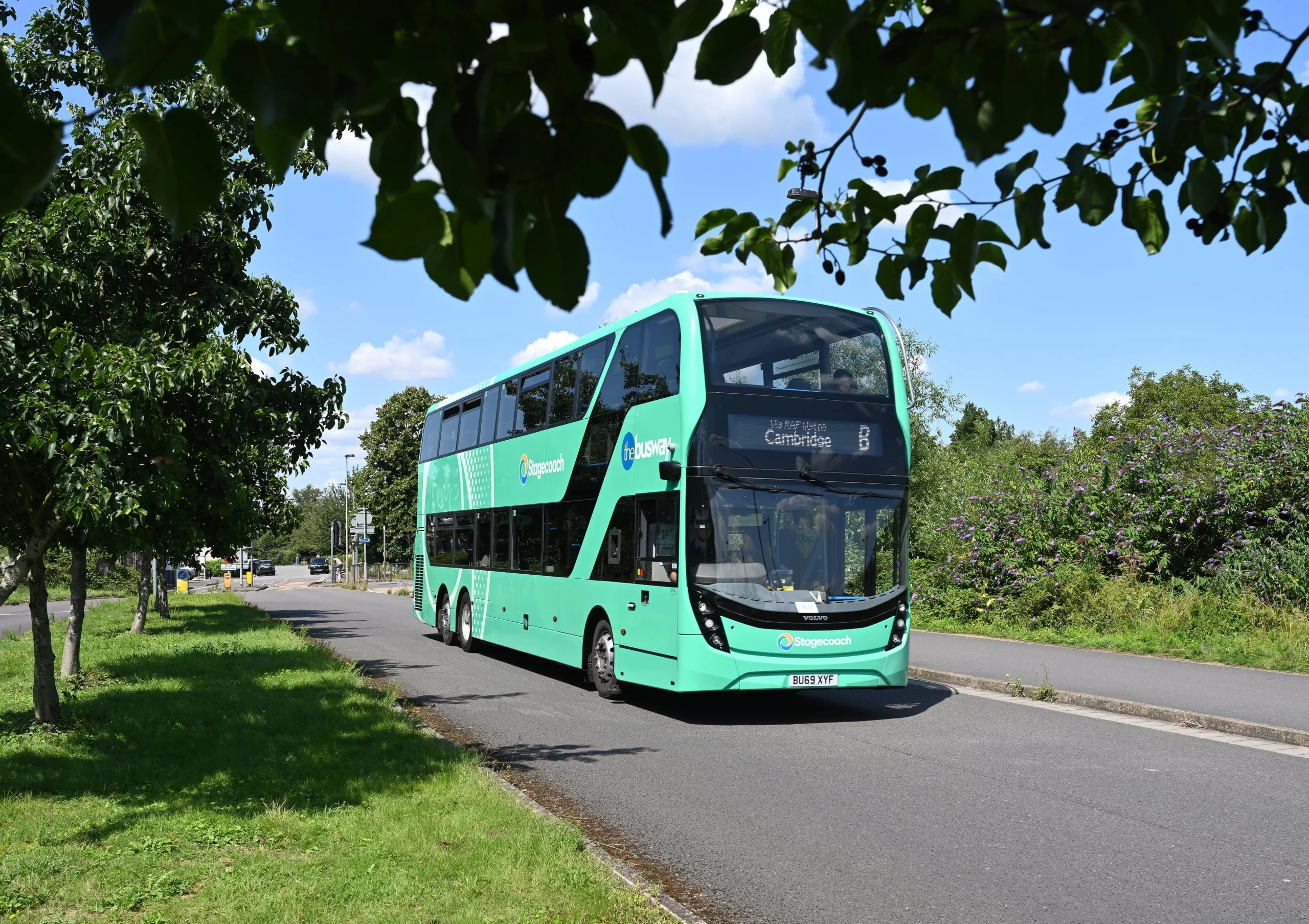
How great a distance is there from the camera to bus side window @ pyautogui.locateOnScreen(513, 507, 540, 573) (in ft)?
49.1

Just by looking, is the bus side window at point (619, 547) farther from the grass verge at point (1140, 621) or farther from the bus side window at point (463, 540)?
the grass verge at point (1140, 621)

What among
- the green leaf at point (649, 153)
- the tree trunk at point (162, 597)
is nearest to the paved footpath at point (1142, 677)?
the green leaf at point (649, 153)

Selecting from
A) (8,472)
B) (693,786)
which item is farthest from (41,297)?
(693,786)

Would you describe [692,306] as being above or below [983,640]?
above

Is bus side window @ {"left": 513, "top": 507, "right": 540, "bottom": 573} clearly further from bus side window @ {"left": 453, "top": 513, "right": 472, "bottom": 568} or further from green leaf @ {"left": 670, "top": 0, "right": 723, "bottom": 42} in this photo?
green leaf @ {"left": 670, "top": 0, "right": 723, "bottom": 42}

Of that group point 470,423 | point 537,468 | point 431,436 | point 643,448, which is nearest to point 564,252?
point 643,448

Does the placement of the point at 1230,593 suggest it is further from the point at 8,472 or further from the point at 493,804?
the point at 8,472

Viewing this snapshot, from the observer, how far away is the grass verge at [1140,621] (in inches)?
605

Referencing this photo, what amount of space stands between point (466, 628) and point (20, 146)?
719 inches

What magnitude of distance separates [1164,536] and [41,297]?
1766 cm

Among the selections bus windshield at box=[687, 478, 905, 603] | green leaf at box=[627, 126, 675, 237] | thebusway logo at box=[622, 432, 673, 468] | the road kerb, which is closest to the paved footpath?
the road kerb

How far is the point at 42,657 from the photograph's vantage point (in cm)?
935

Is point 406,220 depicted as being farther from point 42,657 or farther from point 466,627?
point 466,627

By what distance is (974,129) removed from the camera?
191cm
